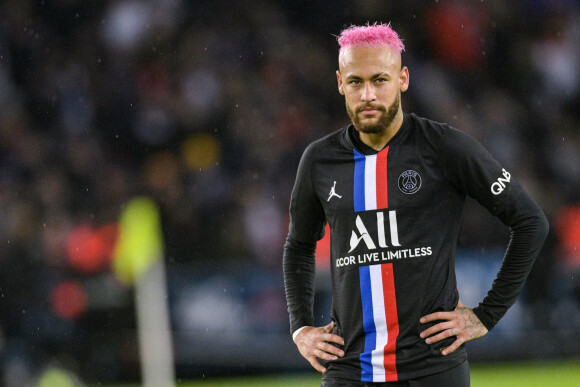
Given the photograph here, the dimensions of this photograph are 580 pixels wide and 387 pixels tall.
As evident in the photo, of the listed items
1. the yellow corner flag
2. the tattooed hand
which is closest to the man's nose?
the tattooed hand

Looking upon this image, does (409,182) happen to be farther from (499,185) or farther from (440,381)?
(440,381)

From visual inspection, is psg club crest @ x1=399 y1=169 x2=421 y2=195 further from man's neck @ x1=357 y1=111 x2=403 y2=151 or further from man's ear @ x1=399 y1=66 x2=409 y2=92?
man's ear @ x1=399 y1=66 x2=409 y2=92

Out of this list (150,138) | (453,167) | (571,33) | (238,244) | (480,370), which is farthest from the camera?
(571,33)

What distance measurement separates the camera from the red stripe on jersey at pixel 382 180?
351 cm

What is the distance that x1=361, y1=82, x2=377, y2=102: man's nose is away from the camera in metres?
3.50

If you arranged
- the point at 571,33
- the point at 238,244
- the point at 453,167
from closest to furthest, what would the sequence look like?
1. the point at 453,167
2. the point at 238,244
3. the point at 571,33

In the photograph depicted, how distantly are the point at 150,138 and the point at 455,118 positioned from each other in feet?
11.9

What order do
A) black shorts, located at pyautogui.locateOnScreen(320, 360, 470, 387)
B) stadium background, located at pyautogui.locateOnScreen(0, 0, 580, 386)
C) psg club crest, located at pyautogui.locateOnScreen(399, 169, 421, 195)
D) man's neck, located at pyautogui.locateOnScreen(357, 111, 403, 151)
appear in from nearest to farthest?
black shorts, located at pyautogui.locateOnScreen(320, 360, 470, 387), psg club crest, located at pyautogui.locateOnScreen(399, 169, 421, 195), man's neck, located at pyautogui.locateOnScreen(357, 111, 403, 151), stadium background, located at pyautogui.locateOnScreen(0, 0, 580, 386)

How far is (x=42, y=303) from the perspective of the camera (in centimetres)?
833

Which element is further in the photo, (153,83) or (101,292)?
(153,83)

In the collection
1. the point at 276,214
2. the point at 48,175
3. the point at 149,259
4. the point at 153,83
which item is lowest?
the point at 149,259

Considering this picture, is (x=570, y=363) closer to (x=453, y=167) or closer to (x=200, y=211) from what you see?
(x=200, y=211)

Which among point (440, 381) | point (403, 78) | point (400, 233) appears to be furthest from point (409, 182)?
point (440, 381)

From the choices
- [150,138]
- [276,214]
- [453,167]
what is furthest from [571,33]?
[453,167]
